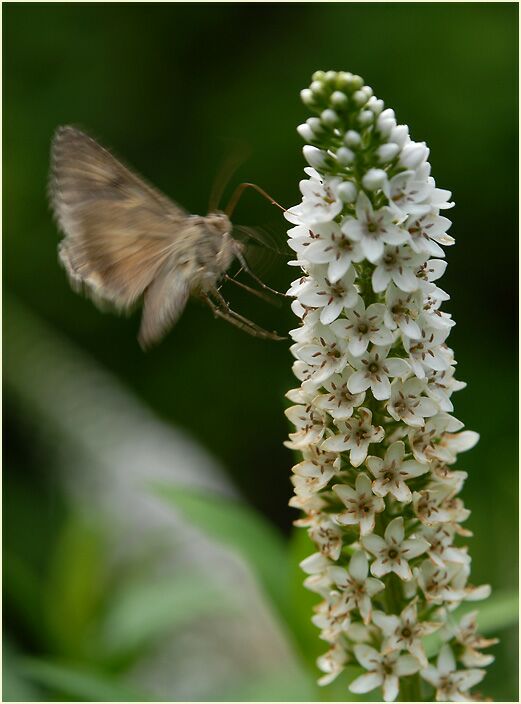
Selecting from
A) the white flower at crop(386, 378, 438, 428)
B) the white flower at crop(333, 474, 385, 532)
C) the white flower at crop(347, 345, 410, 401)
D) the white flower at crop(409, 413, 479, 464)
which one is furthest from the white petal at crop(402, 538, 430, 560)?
the white flower at crop(347, 345, 410, 401)

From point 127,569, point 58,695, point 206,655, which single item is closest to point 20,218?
point 127,569

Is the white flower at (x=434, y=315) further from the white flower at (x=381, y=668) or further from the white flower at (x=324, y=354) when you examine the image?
the white flower at (x=381, y=668)

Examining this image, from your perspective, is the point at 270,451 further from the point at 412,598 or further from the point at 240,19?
the point at 412,598

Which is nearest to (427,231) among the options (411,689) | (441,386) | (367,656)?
(441,386)

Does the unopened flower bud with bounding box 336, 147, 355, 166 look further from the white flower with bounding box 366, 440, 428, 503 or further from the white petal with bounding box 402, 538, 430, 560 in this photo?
the white petal with bounding box 402, 538, 430, 560

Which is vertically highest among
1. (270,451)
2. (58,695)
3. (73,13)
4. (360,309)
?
(73,13)
